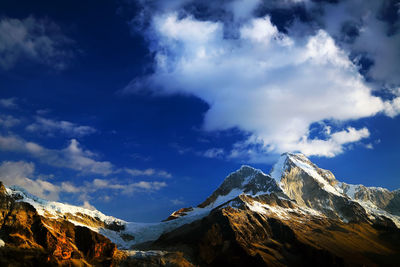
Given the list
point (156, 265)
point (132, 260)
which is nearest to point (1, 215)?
point (132, 260)

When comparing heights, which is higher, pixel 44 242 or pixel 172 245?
pixel 172 245

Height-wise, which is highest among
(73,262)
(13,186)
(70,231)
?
(13,186)

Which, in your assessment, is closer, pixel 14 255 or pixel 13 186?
pixel 14 255

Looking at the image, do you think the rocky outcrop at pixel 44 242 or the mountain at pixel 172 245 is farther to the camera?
the mountain at pixel 172 245

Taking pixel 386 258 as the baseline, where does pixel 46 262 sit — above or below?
below

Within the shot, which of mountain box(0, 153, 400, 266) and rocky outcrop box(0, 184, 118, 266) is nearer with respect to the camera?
rocky outcrop box(0, 184, 118, 266)

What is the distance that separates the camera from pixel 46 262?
82.8 meters

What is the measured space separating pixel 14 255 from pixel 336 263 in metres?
155

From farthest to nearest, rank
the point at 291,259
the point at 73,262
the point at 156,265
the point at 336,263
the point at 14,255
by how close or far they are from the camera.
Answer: the point at 291,259
the point at 336,263
the point at 156,265
the point at 73,262
the point at 14,255

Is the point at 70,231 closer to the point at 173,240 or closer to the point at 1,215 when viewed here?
the point at 1,215

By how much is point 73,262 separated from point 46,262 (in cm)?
1447

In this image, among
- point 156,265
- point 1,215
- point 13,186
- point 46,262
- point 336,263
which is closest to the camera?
point 46,262

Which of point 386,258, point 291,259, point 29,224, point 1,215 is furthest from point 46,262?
point 386,258

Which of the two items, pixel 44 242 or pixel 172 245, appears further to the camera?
pixel 172 245
